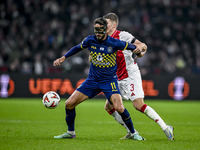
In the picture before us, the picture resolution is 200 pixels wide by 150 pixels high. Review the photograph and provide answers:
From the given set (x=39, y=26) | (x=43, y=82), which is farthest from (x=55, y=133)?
(x=39, y=26)

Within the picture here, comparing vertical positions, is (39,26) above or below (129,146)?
above

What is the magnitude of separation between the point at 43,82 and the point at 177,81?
676 cm

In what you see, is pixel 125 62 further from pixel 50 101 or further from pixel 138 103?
pixel 50 101

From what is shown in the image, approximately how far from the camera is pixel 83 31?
1894 cm

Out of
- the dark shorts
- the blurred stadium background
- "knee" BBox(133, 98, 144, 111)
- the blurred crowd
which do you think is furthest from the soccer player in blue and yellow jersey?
the blurred crowd

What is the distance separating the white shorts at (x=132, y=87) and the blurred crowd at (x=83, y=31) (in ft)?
32.7

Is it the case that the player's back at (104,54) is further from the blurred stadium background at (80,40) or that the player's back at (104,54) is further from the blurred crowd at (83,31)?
the blurred crowd at (83,31)

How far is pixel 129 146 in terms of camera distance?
4973mm

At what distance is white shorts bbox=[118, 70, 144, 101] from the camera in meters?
5.98

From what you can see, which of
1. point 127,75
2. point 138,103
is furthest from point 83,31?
point 138,103

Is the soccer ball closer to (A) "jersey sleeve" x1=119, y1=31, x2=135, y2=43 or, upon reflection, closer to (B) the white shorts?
(B) the white shorts

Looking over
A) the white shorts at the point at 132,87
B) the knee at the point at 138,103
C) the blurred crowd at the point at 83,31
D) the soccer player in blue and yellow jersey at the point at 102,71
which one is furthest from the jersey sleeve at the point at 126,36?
the blurred crowd at the point at 83,31

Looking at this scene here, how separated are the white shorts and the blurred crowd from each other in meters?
9.97

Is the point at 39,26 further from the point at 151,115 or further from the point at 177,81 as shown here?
the point at 151,115
